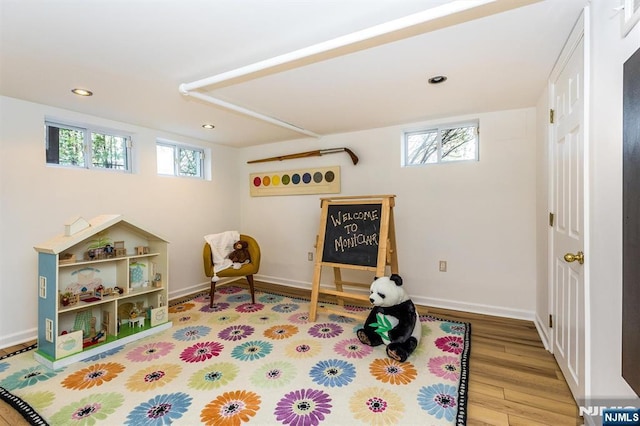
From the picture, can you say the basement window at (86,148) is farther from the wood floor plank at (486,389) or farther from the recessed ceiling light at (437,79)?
the wood floor plank at (486,389)

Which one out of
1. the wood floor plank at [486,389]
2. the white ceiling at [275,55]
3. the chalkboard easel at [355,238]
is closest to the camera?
the white ceiling at [275,55]

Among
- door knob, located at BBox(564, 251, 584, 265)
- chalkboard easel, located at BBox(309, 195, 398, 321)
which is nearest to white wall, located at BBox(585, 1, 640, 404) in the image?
door knob, located at BBox(564, 251, 584, 265)

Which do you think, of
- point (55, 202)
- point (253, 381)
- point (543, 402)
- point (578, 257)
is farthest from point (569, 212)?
point (55, 202)

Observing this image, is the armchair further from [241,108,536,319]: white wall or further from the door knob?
the door knob

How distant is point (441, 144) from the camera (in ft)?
11.1

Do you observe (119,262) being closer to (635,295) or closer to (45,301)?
(45,301)

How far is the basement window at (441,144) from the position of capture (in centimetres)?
324

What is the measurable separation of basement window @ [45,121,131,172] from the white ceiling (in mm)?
303

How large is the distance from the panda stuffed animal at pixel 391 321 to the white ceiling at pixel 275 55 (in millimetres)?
1665

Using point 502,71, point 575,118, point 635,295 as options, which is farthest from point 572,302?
point 502,71

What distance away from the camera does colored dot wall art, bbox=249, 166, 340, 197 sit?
3.95m

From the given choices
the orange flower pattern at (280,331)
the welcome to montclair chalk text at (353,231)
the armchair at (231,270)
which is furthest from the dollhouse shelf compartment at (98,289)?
the welcome to montclair chalk text at (353,231)

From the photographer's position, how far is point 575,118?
168 centimetres

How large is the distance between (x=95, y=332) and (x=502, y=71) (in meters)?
3.87
